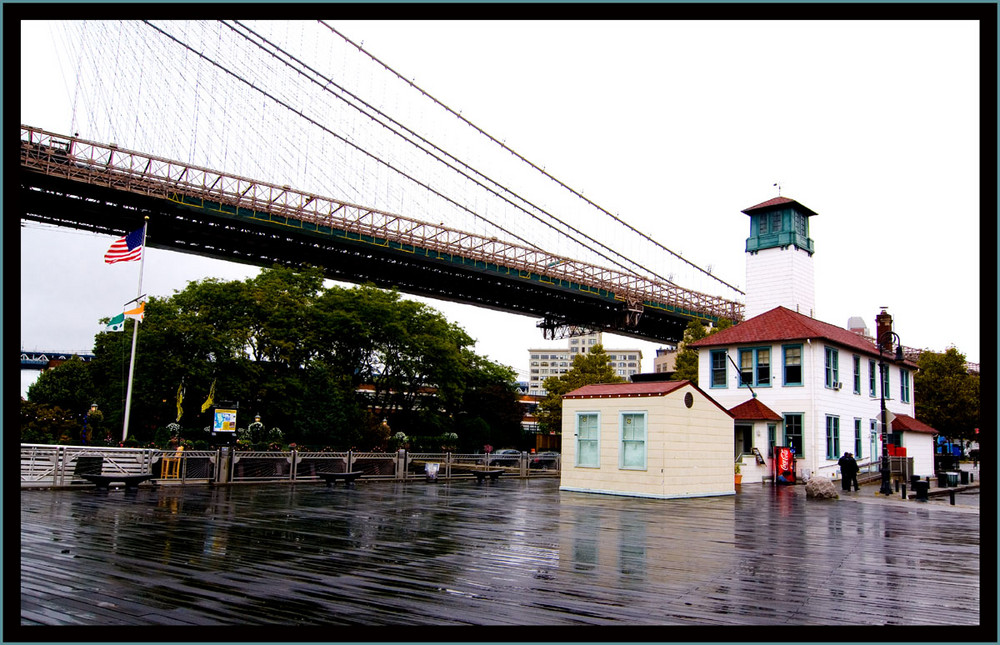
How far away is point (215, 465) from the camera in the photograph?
24672 mm

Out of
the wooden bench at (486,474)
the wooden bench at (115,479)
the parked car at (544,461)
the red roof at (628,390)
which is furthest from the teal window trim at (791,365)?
the wooden bench at (115,479)

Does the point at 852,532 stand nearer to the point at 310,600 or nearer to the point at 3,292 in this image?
the point at 310,600

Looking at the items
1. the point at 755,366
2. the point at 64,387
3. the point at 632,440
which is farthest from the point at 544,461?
the point at 64,387

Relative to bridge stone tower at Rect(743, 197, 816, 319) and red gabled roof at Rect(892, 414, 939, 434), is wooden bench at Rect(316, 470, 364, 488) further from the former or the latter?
red gabled roof at Rect(892, 414, 939, 434)

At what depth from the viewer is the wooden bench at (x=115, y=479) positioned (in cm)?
2055

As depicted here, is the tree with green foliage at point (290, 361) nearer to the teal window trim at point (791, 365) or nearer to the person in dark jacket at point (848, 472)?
the teal window trim at point (791, 365)

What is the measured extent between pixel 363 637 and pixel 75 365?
6674 centimetres

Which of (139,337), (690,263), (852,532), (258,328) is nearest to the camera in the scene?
(852,532)

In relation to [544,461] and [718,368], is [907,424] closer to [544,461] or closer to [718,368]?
[718,368]

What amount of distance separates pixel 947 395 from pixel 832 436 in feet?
70.4

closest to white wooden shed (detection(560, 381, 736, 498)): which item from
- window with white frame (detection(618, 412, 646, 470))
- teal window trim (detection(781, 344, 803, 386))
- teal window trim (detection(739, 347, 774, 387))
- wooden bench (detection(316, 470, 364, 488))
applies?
window with white frame (detection(618, 412, 646, 470))

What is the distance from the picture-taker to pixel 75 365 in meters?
62.0
